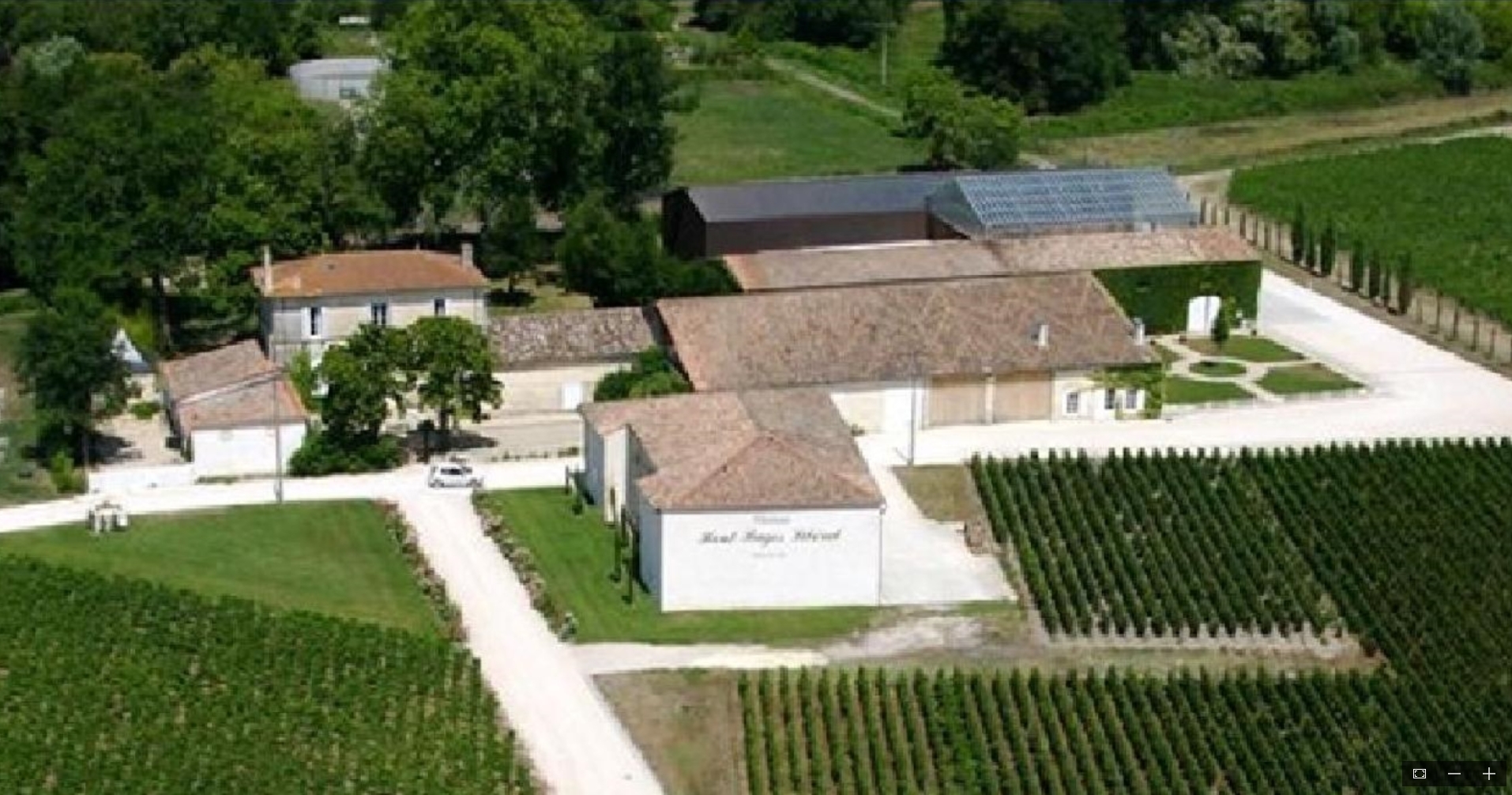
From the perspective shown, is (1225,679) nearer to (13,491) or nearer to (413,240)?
(13,491)

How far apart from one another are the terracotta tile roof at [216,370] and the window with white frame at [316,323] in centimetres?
259

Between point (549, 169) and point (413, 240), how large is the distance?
25.0ft

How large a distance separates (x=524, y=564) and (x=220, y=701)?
421 inches

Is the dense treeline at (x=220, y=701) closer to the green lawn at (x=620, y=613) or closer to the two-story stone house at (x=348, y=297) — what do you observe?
the green lawn at (x=620, y=613)

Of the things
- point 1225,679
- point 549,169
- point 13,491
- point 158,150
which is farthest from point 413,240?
point 1225,679

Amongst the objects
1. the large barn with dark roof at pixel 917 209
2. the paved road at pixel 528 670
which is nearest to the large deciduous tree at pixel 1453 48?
the large barn with dark roof at pixel 917 209

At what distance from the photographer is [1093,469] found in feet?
218

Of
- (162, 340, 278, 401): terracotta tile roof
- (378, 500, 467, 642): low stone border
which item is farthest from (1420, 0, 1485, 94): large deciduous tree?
(378, 500, 467, 642): low stone border

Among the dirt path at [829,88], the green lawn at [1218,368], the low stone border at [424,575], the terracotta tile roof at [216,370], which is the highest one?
the dirt path at [829,88]

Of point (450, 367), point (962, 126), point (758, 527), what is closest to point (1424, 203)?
point (962, 126)

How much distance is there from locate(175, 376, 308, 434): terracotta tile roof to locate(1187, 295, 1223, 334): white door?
3007cm

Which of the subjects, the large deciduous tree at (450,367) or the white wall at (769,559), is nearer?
the white wall at (769,559)

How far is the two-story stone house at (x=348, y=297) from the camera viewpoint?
74938mm

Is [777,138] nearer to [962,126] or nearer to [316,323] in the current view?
[962,126]
